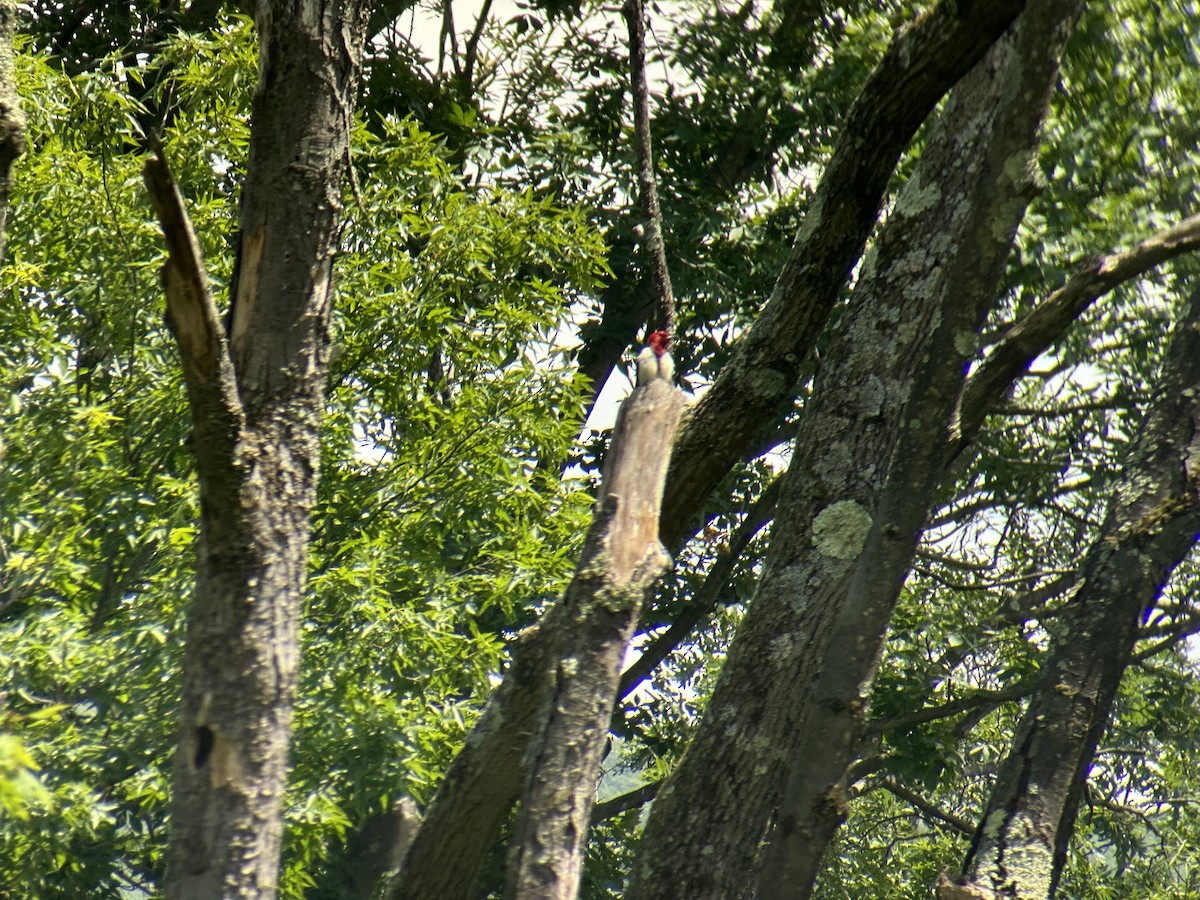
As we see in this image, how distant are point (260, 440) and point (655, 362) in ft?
4.74

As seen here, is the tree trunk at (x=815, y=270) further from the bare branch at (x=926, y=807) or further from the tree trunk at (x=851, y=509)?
the bare branch at (x=926, y=807)

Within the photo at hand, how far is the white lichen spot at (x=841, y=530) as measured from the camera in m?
4.49

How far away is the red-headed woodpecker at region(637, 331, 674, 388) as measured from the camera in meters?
4.12

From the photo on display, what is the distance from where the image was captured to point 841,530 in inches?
177

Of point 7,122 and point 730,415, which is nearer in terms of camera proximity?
point 7,122

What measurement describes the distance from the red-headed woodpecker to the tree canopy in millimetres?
282

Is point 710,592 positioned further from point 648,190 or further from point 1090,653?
point 648,190

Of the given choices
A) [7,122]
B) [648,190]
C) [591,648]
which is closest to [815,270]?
[648,190]

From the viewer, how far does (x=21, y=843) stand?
8.00 m

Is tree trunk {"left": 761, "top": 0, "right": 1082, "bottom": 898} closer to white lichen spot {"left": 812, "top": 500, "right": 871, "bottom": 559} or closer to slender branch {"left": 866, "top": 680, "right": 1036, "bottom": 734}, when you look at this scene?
white lichen spot {"left": 812, "top": 500, "right": 871, "bottom": 559}

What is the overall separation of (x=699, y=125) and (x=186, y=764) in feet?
28.3

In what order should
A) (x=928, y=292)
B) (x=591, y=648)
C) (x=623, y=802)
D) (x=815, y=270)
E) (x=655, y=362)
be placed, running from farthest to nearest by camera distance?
(x=623, y=802)
(x=928, y=292)
(x=815, y=270)
(x=655, y=362)
(x=591, y=648)

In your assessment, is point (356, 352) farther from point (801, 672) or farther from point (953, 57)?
point (953, 57)

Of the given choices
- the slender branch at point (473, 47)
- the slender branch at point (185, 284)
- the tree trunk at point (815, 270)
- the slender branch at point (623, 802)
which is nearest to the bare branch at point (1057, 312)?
the tree trunk at point (815, 270)
